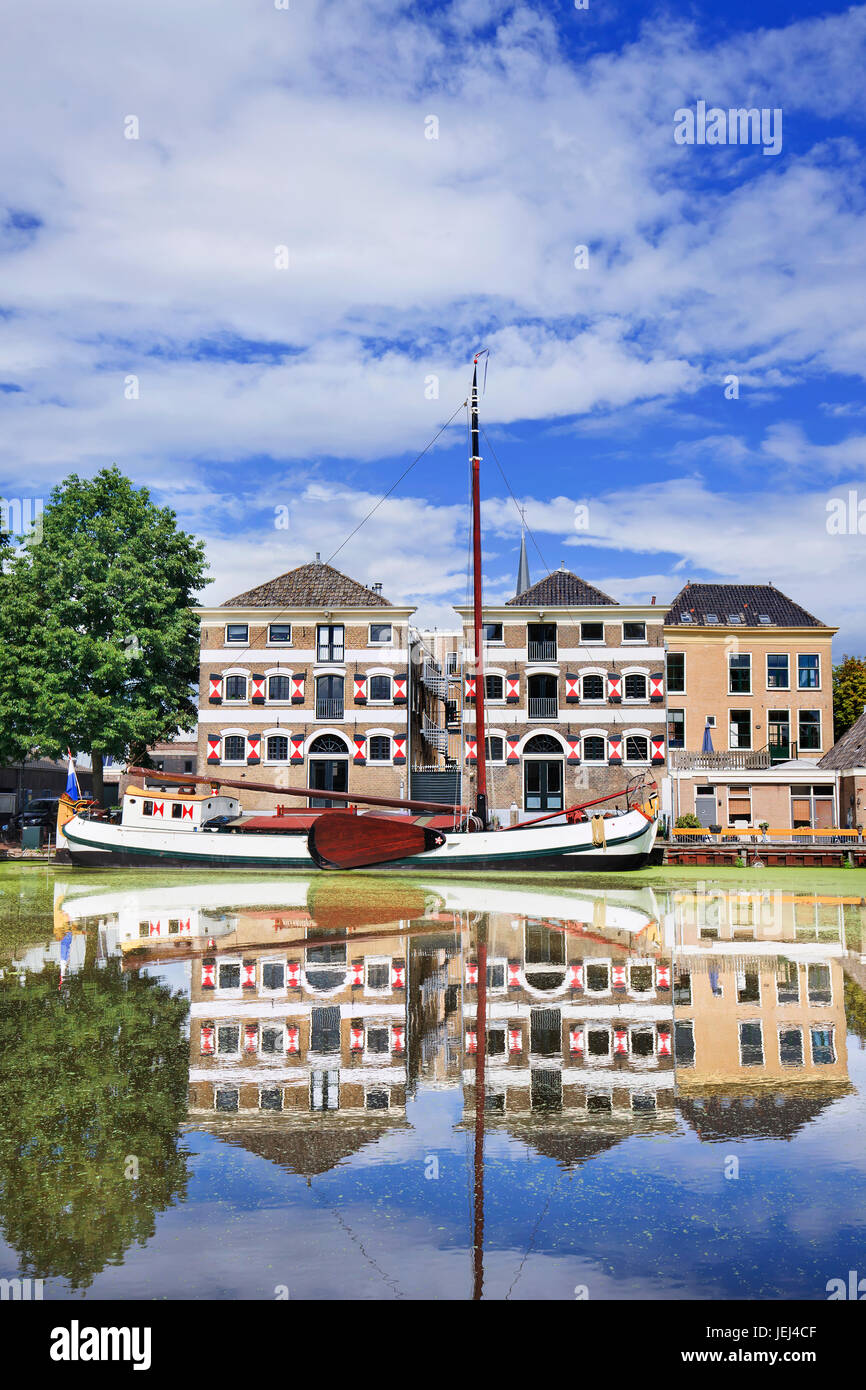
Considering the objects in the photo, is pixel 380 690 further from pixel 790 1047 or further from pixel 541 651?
pixel 790 1047

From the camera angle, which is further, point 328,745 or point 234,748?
point 234,748

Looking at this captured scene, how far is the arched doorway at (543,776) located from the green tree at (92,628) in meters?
13.6

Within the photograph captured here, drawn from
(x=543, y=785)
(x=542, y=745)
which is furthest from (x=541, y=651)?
(x=543, y=785)

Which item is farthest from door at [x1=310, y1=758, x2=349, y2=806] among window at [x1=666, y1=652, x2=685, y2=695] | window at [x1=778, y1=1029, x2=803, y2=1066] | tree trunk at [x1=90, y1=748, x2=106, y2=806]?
window at [x1=778, y1=1029, x2=803, y2=1066]

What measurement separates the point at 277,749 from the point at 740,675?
64.3ft

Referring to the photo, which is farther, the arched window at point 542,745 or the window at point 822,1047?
the arched window at point 542,745

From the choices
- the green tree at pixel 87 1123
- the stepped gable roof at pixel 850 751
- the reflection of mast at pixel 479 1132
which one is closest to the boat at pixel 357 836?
the stepped gable roof at pixel 850 751

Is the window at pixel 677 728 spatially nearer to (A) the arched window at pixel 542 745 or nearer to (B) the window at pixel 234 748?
(A) the arched window at pixel 542 745

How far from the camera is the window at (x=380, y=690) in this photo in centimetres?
3694

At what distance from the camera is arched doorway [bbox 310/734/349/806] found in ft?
120

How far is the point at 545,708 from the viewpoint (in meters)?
37.3

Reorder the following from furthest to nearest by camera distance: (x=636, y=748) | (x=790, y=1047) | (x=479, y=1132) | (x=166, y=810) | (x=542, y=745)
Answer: (x=542, y=745)
(x=636, y=748)
(x=166, y=810)
(x=790, y=1047)
(x=479, y=1132)
